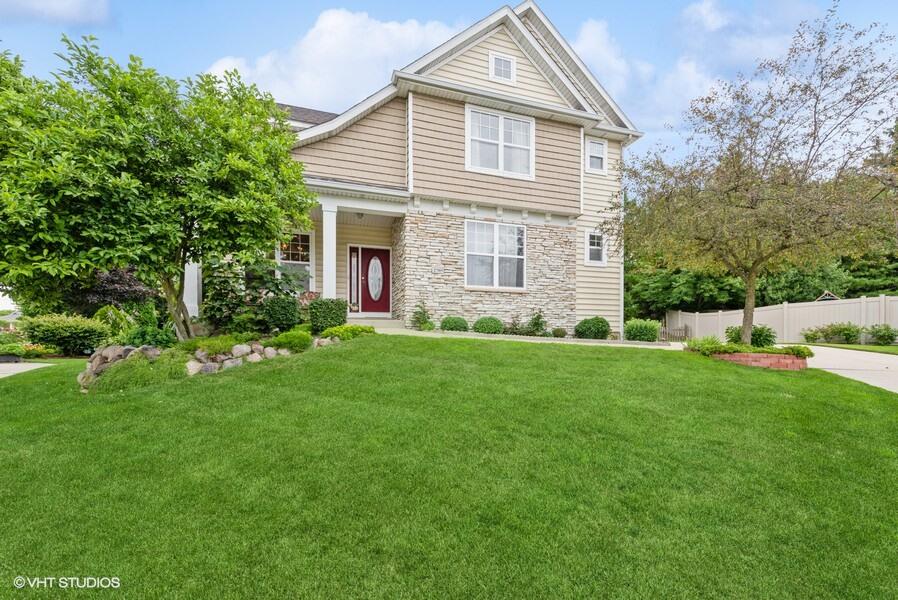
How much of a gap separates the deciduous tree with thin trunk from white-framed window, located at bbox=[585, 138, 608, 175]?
14.8ft

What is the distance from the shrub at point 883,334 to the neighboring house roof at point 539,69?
989 cm

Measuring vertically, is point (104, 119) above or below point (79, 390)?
above

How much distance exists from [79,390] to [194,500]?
4543 mm

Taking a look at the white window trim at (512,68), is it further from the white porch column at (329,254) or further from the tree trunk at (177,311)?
the tree trunk at (177,311)

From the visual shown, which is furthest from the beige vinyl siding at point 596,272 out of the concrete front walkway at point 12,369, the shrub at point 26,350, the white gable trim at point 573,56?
the shrub at point 26,350

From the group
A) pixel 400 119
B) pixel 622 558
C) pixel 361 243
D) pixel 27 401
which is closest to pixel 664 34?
pixel 400 119

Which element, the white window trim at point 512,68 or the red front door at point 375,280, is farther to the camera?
the red front door at point 375,280

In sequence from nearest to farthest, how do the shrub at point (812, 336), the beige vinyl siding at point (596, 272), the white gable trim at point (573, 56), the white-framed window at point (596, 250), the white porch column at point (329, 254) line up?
the white porch column at point (329, 254)
the white gable trim at point (573, 56)
the beige vinyl siding at point (596, 272)
the white-framed window at point (596, 250)
the shrub at point (812, 336)

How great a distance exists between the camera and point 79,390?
6.12 m

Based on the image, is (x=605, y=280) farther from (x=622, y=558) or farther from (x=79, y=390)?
(x=79, y=390)

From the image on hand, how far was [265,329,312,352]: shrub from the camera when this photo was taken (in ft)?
23.9

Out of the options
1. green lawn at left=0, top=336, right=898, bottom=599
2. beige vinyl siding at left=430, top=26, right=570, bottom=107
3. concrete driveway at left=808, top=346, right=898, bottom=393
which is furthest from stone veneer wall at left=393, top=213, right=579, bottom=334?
concrete driveway at left=808, top=346, right=898, bottom=393

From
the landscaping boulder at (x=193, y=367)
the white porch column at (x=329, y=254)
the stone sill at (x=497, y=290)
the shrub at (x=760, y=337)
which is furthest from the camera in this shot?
the stone sill at (x=497, y=290)

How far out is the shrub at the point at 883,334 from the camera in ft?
44.5
